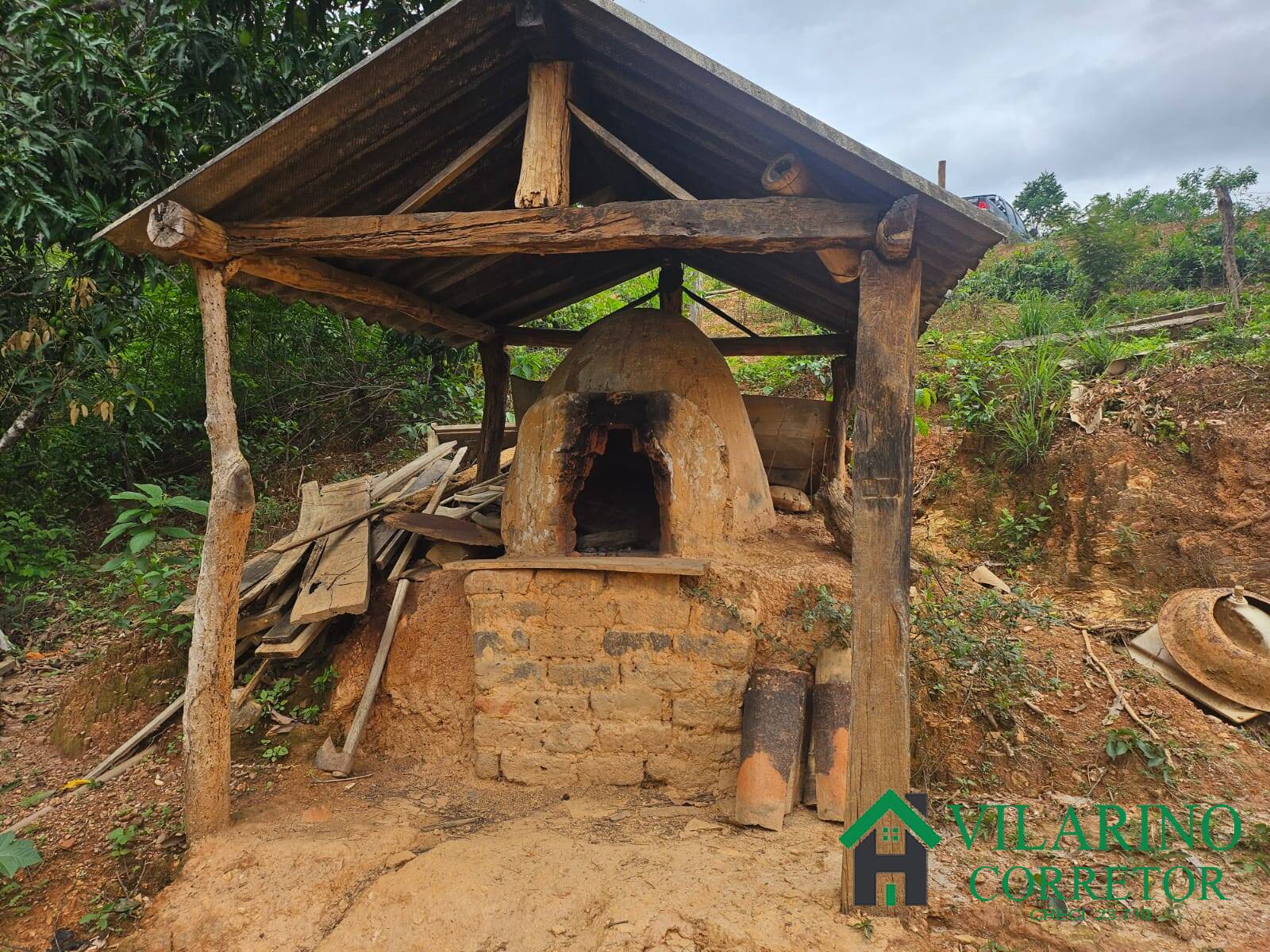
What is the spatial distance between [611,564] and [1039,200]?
68.6 ft

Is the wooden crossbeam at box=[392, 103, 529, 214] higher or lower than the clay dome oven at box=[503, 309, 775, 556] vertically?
higher

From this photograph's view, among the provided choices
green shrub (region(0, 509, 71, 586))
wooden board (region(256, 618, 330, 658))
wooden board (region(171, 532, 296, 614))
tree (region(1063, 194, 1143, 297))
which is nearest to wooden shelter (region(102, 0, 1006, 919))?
wooden board (region(256, 618, 330, 658))

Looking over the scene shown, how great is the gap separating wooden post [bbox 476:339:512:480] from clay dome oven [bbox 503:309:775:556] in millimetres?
1173

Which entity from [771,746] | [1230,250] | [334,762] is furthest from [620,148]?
[1230,250]

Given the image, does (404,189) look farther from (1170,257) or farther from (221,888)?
(1170,257)

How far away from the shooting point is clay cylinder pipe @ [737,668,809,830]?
10.9 ft

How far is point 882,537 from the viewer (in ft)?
8.91

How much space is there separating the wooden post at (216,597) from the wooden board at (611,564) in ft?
4.06

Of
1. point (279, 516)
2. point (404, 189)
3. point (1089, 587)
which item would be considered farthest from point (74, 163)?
point (1089, 587)

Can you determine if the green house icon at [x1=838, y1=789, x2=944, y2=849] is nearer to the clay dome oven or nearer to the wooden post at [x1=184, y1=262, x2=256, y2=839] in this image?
the clay dome oven

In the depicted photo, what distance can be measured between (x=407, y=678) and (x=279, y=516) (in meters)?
3.62

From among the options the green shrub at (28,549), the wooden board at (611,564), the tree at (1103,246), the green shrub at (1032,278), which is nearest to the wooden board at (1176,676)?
the wooden board at (611,564)

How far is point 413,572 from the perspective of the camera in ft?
14.9

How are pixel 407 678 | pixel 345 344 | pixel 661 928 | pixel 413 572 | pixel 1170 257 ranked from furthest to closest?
1. pixel 1170 257
2. pixel 345 344
3. pixel 413 572
4. pixel 407 678
5. pixel 661 928
